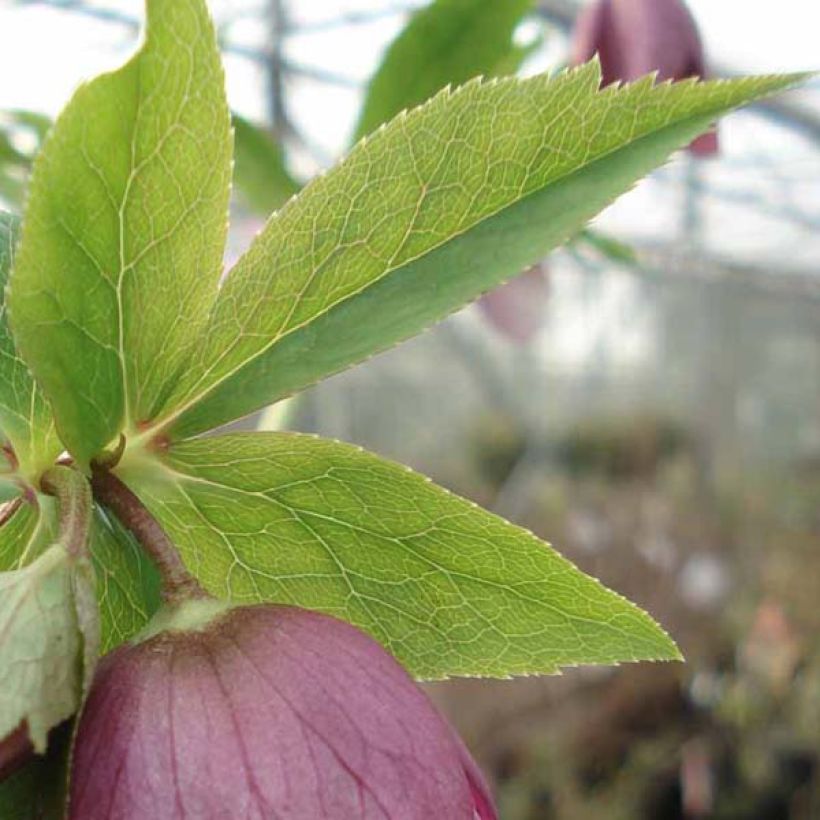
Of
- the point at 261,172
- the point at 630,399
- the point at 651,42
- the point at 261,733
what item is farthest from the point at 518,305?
the point at 630,399

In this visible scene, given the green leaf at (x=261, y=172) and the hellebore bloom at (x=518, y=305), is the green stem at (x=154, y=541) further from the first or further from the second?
the hellebore bloom at (x=518, y=305)

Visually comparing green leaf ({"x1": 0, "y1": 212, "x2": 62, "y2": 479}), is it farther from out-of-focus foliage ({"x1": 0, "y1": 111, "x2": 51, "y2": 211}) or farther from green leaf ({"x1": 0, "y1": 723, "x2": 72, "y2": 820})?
out-of-focus foliage ({"x1": 0, "y1": 111, "x2": 51, "y2": 211})

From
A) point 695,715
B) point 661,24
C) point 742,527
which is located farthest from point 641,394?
point 661,24

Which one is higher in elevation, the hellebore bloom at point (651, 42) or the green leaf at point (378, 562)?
the hellebore bloom at point (651, 42)

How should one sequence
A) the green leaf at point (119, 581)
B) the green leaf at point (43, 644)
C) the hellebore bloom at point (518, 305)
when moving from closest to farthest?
1. the green leaf at point (43, 644)
2. the green leaf at point (119, 581)
3. the hellebore bloom at point (518, 305)

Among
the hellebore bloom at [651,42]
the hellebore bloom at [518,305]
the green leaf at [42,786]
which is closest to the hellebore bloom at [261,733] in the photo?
the green leaf at [42,786]

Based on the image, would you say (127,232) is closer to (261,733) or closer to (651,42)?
(261,733)

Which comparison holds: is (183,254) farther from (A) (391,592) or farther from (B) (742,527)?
(B) (742,527)
